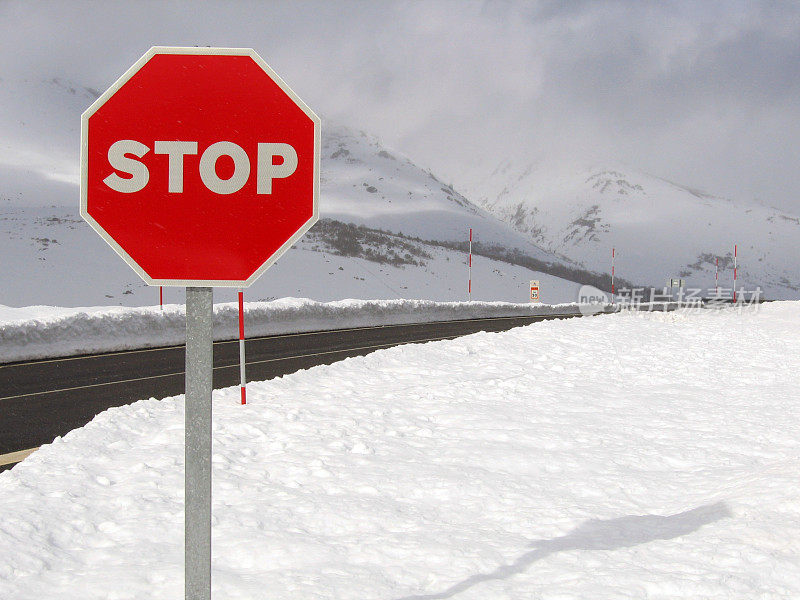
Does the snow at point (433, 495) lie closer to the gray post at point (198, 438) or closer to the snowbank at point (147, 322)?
the gray post at point (198, 438)

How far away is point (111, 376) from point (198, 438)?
10.2 meters

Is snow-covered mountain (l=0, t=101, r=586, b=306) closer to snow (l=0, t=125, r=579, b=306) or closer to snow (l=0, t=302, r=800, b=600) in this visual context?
snow (l=0, t=125, r=579, b=306)

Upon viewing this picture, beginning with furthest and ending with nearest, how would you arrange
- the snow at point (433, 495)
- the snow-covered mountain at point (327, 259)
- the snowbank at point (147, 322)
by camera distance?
the snow-covered mountain at point (327, 259) → the snowbank at point (147, 322) → the snow at point (433, 495)

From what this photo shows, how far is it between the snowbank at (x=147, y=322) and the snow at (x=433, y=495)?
7.50 m

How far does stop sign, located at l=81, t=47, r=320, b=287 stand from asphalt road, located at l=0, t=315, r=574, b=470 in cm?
488

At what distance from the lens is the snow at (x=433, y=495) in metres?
3.41

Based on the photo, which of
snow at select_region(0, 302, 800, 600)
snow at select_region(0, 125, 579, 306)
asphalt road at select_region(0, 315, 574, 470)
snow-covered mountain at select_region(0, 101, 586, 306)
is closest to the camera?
snow at select_region(0, 302, 800, 600)

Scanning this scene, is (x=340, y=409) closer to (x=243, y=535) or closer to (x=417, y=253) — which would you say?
(x=243, y=535)

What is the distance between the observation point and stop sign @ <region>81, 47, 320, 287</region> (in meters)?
2.18

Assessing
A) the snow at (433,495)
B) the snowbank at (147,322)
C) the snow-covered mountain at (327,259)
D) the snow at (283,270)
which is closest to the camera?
the snow at (433,495)

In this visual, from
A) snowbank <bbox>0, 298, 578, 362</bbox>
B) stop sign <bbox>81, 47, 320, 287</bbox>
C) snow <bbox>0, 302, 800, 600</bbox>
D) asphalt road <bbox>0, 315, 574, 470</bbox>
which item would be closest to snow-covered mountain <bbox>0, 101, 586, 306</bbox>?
snowbank <bbox>0, 298, 578, 362</bbox>

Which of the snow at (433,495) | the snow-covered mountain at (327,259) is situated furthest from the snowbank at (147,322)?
the snow-covered mountain at (327,259)

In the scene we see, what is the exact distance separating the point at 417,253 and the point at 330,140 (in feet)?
349

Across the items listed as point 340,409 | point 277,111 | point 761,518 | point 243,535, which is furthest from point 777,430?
point 277,111
